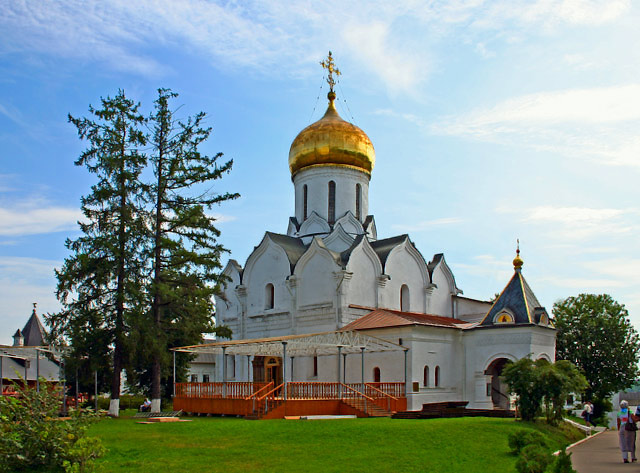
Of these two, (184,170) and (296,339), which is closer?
(296,339)

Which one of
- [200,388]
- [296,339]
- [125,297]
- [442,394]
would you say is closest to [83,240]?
[125,297]

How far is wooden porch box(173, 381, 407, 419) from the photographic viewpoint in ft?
62.1

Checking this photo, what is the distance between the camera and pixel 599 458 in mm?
12531

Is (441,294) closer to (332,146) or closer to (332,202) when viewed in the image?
(332,202)

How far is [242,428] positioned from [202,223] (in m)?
9.69

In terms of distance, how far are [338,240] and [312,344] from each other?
8793 millimetres

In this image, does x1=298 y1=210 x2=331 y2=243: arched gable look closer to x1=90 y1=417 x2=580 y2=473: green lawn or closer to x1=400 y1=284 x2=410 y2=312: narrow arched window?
x1=400 y1=284 x2=410 y2=312: narrow arched window

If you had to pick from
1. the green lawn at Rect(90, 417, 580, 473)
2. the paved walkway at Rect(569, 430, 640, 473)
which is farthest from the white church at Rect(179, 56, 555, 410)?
the paved walkway at Rect(569, 430, 640, 473)

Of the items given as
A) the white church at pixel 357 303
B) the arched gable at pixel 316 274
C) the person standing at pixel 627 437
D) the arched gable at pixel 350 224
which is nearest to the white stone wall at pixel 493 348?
the white church at pixel 357 303

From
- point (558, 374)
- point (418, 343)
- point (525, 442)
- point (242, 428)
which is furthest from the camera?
point (418, 343)

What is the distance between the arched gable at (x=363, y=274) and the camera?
2619 cm

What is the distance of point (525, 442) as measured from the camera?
39.8 feet

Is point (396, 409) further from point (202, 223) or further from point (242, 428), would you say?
point (202, 223)

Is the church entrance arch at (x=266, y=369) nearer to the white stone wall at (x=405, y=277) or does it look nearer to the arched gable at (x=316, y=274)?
the arched gable at (x=316, y=274)
